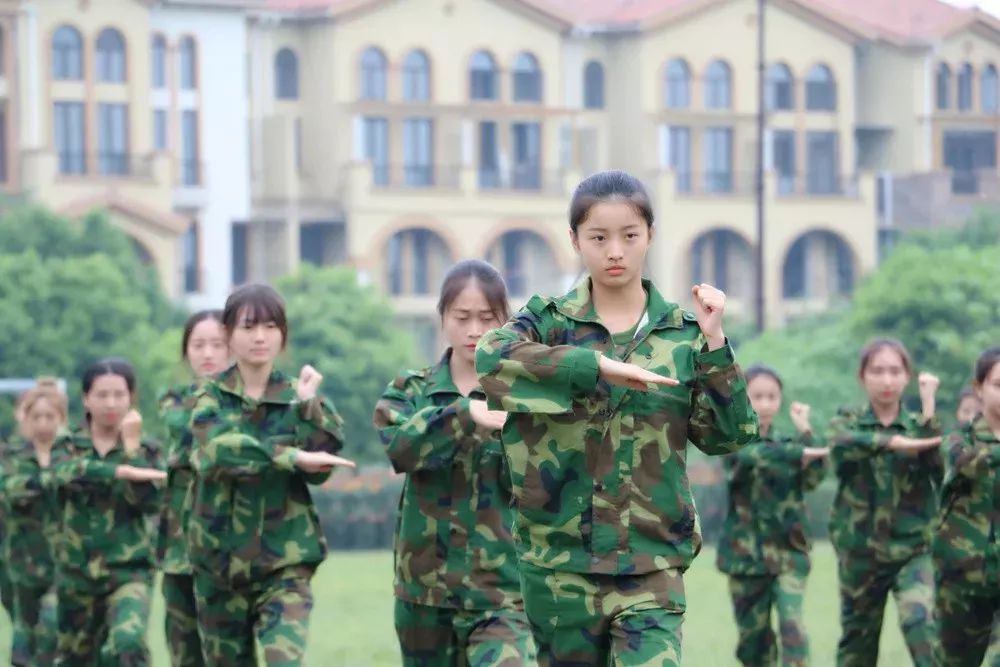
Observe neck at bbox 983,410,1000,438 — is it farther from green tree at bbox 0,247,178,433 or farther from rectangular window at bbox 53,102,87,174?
rectangular window at bbox 53,102,87,174

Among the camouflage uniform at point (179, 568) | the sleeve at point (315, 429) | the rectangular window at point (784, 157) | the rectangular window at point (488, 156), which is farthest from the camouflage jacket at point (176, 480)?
the rectangular window at point (784, 157)

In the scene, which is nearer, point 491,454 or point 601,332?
point 601,332

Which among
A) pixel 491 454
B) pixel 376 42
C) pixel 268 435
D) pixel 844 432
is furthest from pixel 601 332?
pixel 376 42

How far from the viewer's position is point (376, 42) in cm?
5606

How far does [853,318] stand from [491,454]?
97.9ft

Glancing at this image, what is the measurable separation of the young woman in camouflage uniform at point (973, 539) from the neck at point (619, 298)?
3.27m

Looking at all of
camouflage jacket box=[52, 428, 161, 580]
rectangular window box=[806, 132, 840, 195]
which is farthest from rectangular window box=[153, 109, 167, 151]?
camouflage jacket box=[52, 428, 161, 580]

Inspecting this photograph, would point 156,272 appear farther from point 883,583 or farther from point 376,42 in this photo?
point 883,583

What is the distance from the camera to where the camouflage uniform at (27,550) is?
13359 mm

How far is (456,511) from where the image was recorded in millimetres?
8812

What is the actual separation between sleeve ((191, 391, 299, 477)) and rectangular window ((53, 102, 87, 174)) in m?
44.6

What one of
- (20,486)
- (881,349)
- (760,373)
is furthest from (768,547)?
(20,486)

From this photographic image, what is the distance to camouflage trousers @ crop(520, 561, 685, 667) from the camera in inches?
271

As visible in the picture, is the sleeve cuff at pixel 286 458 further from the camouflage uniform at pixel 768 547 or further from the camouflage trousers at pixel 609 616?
the camouflage uniform at pixel 768 547
